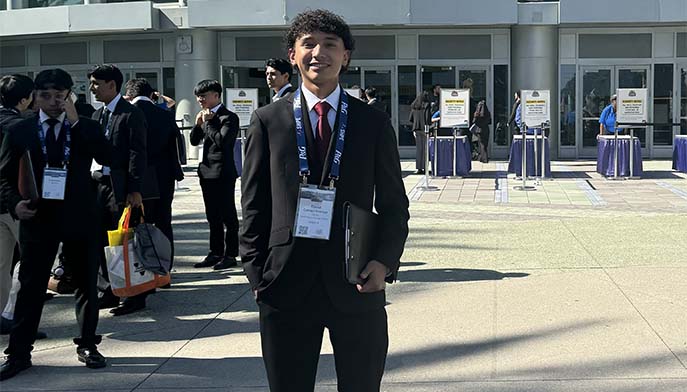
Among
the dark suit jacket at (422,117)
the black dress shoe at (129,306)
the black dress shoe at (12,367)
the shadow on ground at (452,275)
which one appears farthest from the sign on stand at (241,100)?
the black dress shoe at (12,367)

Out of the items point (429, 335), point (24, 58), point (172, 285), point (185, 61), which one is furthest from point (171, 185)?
point (24, 58)

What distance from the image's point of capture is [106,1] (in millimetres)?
24578

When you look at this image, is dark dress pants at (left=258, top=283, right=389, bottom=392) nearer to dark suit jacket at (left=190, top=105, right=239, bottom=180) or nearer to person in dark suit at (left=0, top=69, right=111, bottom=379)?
person in dark suit at (left=0, top=69, right=111, bottom=379)

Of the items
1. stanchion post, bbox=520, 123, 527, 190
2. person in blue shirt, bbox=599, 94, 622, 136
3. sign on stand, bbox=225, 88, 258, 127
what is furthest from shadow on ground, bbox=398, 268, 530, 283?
person in blue shirt, bbox=599, 94, 622, 136

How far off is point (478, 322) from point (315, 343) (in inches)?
131

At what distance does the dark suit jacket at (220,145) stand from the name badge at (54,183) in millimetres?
3342

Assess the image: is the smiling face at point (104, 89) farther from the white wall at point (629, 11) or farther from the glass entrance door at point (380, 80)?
the glass entrance door at point (380, 80)

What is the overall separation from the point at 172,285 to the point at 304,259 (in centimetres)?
512

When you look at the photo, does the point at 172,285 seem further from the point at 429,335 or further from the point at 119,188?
the point at 429,335

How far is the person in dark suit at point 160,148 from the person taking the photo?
298 inches

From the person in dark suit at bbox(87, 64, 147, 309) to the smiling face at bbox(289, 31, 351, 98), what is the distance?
3588mm

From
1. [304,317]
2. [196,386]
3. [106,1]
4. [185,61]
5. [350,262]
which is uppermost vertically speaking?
[106,1]

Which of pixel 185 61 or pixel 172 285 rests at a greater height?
pixel 185 61

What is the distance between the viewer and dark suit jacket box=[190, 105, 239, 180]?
865 centimetres
